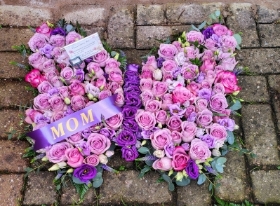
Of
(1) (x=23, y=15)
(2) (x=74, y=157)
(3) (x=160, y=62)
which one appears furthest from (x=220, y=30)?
(1) (x=23, y=15)

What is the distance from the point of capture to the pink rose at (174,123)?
5.90ft

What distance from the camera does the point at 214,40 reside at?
2.09 meters

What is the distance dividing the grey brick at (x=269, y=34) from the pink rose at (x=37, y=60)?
130cm

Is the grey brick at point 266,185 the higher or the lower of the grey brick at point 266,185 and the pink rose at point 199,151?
the lower

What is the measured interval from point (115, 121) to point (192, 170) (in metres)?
0.43

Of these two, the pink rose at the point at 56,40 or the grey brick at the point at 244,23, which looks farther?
the grey brick at the point at 244,23

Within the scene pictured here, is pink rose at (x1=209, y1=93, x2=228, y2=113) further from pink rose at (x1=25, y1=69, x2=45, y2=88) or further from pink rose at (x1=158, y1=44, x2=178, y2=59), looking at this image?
pink rose at (x1=25, y1=69, x2=45, y2=88)

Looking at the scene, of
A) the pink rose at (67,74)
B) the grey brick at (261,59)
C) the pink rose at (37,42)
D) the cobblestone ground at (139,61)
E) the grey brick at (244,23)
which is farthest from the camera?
the grey brick at (244,23)

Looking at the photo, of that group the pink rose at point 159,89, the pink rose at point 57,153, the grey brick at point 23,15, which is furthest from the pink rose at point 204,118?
the grey brick at point 23,15

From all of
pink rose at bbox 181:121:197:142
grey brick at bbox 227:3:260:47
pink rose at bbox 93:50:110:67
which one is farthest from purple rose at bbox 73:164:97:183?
grey brick at bbox 227:3:260:47

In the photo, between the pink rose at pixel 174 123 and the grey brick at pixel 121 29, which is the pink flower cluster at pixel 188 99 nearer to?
the pink rose at pixel 174 123

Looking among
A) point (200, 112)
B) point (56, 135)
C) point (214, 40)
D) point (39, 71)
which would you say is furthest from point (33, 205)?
point (214, 40)

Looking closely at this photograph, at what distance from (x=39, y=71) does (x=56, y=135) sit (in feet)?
1.38

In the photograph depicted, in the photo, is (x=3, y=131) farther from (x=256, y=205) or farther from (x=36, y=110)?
(x=256, y=205)
